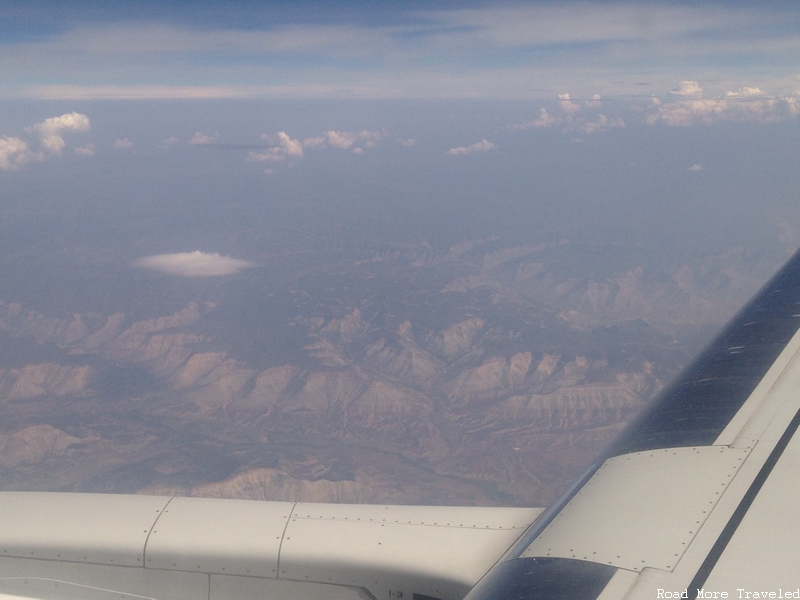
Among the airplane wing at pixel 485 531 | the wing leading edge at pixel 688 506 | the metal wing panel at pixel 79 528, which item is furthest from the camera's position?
the metal wing panel at pixel 79 528

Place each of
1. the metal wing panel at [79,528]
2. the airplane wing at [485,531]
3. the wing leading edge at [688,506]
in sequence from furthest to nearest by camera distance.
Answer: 1. the metal wing panel at [79,528]
2. the airplane wing at [485,531]
3. the wing leading edge at [688,506]

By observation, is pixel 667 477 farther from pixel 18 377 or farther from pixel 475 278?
pixel 475 278

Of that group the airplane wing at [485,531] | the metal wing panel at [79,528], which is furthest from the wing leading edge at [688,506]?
the metal wing panel at [79,528]

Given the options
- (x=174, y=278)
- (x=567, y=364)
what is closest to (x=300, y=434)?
(x=567, y=364)

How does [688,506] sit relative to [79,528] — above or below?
above

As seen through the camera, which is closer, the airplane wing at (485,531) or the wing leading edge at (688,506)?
the wing leading edge at (688,506)

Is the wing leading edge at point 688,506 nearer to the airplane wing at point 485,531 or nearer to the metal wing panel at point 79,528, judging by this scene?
the airplane wing at point 485,531

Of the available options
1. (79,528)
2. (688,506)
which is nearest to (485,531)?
(688,506)

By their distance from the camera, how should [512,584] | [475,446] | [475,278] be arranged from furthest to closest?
[475,278] < [475,446] < [512,584]

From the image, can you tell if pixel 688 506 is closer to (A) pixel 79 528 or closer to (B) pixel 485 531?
(B) pixel 485 531
